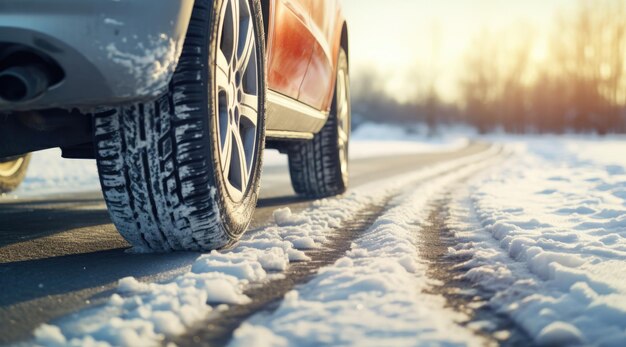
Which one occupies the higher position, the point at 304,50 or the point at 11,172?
the point at 304,50

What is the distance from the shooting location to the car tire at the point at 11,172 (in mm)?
4150

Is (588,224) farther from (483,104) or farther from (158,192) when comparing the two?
(483,104)

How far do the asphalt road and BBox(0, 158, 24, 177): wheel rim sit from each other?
603 mm

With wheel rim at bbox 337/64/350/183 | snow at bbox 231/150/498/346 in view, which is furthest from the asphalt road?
wheel rim at bbox 337/64/350/183

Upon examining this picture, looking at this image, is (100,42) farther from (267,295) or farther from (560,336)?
(560,336)

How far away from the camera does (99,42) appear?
168 cm

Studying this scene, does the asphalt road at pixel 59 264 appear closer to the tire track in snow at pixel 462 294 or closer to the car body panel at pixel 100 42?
the car body panel at pixel 100 42

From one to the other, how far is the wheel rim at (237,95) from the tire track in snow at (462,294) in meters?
0.86

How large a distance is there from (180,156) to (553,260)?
4.60 feet

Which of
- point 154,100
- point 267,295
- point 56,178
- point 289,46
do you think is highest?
point 289,46

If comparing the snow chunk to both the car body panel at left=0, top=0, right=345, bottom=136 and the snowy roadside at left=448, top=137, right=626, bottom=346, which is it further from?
the car body panel at left=0, top=0, right=345, bottom=136

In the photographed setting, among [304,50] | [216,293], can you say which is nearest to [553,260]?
[216,293]

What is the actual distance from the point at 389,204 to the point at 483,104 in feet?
198

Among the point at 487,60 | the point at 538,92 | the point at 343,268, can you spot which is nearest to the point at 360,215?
the point at 343,268
